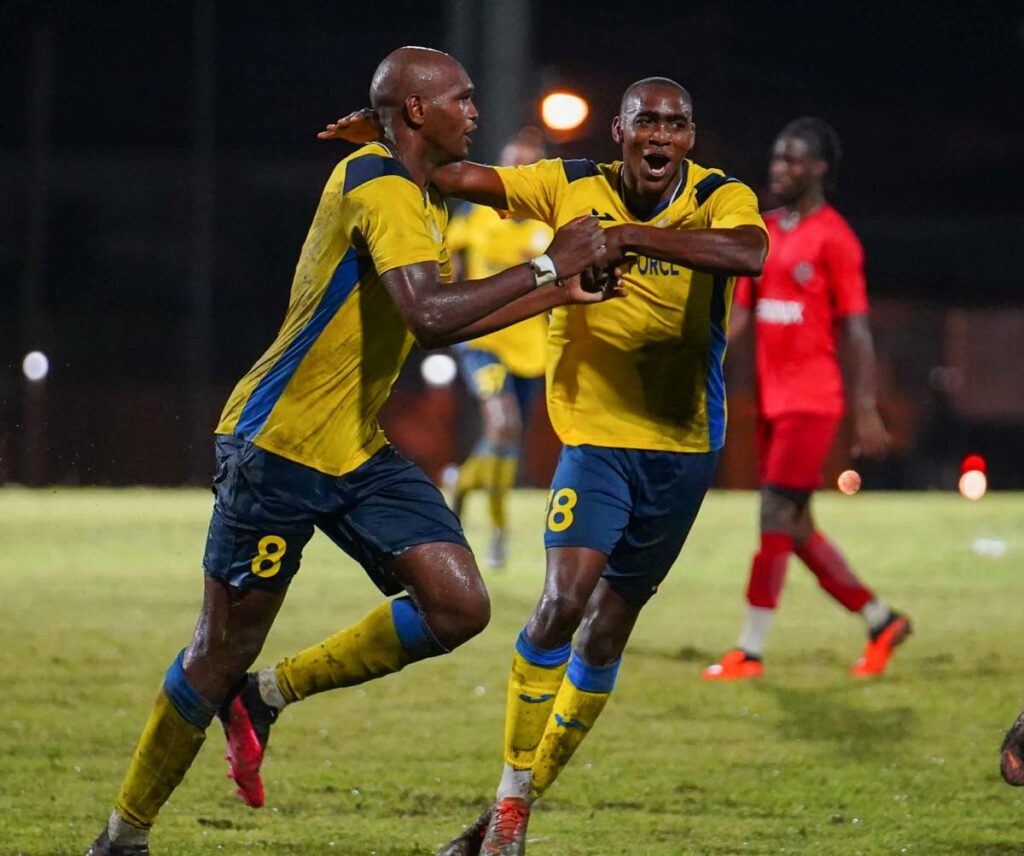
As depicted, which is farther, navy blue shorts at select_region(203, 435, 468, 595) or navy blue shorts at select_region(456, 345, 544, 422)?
navy blue shorts at select_region(456, 345, 544, 422)

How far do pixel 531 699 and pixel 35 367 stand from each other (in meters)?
17.9

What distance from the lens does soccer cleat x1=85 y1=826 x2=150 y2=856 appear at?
493 cm

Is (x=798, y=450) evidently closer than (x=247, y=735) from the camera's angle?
No

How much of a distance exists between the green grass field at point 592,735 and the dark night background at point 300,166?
1010 cm

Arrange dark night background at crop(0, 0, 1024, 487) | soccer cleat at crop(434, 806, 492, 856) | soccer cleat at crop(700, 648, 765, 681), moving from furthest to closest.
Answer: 1. dark night background at crop(0, 0, 1024, 487)
2. soccer cleat at crop(700, 648, 765, 681)
3. soccer cleat at crop(434, 806, 492, 856)

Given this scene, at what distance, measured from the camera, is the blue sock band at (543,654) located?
17.5ft

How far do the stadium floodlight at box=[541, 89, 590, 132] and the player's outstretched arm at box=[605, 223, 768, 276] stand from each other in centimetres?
1828

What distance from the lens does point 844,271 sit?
28.6ft

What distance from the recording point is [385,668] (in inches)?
207

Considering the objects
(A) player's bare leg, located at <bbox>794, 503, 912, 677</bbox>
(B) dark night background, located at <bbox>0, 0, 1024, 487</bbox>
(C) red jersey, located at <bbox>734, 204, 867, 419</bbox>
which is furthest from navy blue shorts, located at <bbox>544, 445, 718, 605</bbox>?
(B) dark night background, located at <bbox>0, 0, 1024, 487</bbox>

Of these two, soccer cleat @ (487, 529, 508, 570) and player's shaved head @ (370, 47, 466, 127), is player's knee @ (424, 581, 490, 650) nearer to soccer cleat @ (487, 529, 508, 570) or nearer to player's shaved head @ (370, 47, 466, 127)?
player's shaved head @ (370, 47, 466, 127)

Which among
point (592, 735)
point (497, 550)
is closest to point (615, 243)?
point (592, 735)

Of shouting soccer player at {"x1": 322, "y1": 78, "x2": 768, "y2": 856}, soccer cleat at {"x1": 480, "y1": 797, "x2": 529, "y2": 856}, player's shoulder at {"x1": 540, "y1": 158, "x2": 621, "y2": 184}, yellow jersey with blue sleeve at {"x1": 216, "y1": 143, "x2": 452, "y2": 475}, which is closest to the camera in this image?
yellow jersey with blue sleeve at {"x1": 216, "y1": 143, "x2": 452, "y2": 475}

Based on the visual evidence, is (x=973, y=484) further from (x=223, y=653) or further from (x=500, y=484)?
(x=223, y=653)
